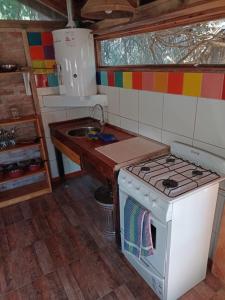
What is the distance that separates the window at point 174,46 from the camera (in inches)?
51.7

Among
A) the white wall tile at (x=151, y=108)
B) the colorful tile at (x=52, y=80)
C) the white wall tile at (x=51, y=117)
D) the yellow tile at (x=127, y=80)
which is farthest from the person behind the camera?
the white wall tile at (x=51, y=117)

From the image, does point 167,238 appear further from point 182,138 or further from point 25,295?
point 25,295

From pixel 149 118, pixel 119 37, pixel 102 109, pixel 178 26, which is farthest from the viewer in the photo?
pixel 102 109

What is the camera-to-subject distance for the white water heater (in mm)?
2059

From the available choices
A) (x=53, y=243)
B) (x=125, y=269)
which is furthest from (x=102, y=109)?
(x=125, y=269)

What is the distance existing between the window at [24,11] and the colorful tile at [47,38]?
14cm

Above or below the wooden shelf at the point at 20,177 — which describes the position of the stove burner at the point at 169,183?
above

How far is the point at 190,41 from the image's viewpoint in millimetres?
1458

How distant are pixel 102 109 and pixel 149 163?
1.12 meters

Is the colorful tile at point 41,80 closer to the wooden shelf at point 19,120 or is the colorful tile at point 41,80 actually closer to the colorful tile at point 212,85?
the wooden shelf at point 19,120

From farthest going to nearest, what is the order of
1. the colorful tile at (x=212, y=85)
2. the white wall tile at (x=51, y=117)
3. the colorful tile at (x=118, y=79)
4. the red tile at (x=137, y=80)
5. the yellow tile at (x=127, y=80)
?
the white wall tile at (x=51, y=117)
the colorful tile at (x=118, y=79)
the yellow tile at (x=127, y=80)
the red tile at (x=137, y=80)
the colorful tile at (x=212, y=85)

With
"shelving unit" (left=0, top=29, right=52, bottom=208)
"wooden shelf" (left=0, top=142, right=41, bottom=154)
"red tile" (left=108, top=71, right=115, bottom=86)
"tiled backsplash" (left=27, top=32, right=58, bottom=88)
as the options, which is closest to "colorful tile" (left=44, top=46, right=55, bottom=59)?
"tiled backsplash" (left=27, top=32, right=58, bottom=88)

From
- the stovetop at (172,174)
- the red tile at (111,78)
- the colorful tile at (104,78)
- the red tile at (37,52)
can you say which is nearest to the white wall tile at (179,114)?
the stovetop at (172,174)

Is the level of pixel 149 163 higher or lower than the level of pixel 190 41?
lower
